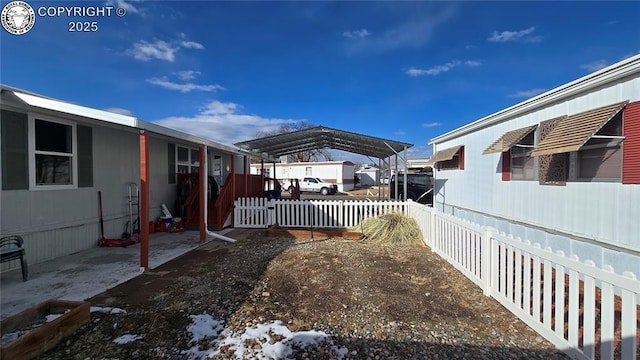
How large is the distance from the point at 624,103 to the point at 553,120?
136 cm

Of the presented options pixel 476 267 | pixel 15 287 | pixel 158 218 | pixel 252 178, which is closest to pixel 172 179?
pixel 158 218

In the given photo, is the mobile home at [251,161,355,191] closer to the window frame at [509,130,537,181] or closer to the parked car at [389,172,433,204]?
the parked car at [389,172,433,204]

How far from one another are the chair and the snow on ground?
3.08 metres

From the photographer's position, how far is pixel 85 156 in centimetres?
585

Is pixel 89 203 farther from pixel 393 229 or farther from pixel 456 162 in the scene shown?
pixel 456 162

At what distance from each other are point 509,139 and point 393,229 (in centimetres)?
317

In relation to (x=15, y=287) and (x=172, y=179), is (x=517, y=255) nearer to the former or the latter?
(x=15, y=287)

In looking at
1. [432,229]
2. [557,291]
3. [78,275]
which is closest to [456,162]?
[432,229]

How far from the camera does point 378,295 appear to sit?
373 centimetres

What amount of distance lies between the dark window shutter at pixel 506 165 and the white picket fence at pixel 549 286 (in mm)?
1967

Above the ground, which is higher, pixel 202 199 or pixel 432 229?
pixel 202 199

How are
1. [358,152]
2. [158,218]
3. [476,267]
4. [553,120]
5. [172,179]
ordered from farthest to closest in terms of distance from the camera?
[358,152]
[172,179]
[158,218]
[553,120]
[476,267]

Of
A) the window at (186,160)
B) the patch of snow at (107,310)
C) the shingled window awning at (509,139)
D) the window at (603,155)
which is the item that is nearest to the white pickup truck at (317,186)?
the window at (186,160)

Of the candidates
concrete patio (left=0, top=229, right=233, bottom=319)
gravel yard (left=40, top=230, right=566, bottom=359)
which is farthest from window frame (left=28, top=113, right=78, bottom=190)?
gravel yard (left=40, top=230, right=566, bottom=359)
